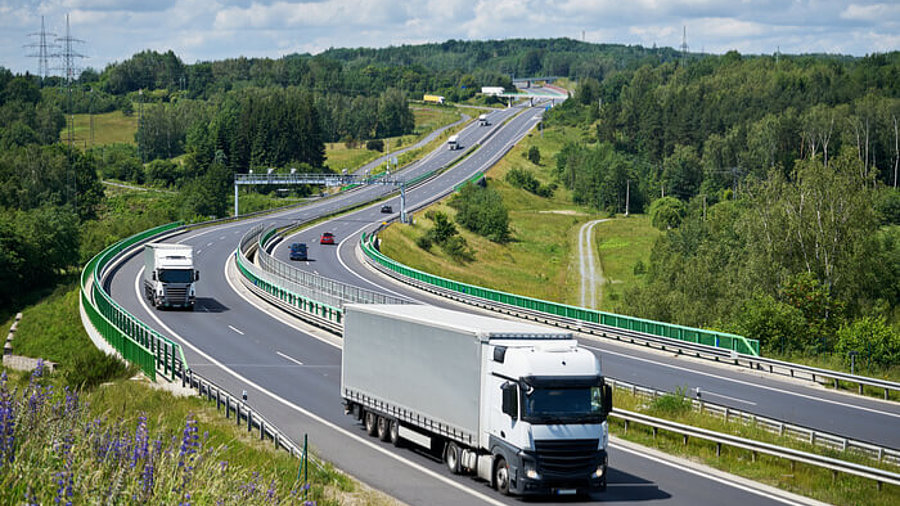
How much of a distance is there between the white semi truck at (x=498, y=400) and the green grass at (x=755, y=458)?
491cm

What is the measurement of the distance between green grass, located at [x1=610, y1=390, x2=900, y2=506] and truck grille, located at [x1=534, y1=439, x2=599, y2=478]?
496cm

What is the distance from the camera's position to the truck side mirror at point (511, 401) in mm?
19672

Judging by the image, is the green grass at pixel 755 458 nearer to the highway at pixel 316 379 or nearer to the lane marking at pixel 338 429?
the highway at pixel 316 379

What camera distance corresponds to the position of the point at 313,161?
16562 cm

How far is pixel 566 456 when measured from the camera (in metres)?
19.7

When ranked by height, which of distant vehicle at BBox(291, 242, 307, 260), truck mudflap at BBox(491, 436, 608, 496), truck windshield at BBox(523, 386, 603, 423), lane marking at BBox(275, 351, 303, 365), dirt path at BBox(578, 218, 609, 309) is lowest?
dirt path at BBox(578, 218, 609, 309)

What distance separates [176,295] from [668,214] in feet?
287

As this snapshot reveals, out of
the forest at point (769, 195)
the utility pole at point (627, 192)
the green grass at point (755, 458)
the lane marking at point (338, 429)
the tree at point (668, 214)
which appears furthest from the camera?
the utility pole at point (627, 192)

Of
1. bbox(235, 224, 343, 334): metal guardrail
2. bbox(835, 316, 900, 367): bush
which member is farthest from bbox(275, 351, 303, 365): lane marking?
bbox(835, 316, 900, 367): bush

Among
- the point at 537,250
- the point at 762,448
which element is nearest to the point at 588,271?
the point at 537,250

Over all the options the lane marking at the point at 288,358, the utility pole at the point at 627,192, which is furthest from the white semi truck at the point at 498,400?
the utility pole at the point at 627,192

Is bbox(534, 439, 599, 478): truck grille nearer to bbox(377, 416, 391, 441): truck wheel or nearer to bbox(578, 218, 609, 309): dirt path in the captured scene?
bbox(377, 416, 391, 441): truck wheel

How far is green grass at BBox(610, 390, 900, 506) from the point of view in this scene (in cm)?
2100

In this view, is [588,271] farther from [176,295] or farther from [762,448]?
[762,448]
